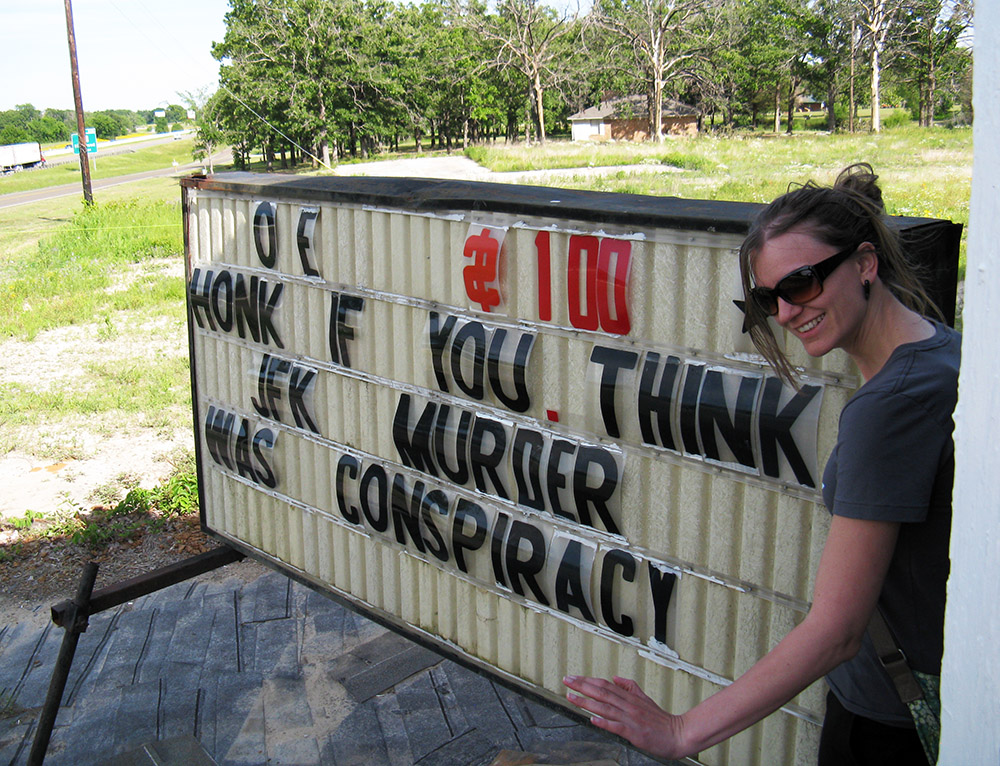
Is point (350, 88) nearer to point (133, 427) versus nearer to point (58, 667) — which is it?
point (133, 427)

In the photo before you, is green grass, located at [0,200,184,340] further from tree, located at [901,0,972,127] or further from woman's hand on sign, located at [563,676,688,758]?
tree, located at [901,0,972,127]

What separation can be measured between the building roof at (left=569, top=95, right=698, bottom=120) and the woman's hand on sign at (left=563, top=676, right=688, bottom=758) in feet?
250

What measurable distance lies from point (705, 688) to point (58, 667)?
2.92 m

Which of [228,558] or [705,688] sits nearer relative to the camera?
[705,688]

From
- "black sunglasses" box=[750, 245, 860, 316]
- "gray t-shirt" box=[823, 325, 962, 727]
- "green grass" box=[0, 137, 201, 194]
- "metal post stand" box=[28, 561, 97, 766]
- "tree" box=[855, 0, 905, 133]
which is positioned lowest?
"metal post stand" box=[28, 561, 97, 766]

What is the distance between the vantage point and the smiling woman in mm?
1676

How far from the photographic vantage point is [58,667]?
4.05m

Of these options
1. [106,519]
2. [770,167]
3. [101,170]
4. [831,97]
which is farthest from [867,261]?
[831,97]

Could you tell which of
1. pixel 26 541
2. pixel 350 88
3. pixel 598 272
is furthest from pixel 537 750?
pixel 350 88

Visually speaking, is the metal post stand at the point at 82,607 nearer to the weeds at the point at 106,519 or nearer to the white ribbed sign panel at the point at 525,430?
the white ribbed sign panel at the point at 525,430

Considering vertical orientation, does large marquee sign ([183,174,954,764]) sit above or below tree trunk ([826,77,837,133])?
below

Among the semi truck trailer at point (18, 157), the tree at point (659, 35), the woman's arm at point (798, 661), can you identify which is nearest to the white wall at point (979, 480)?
the woman's arm at point (798, 661)

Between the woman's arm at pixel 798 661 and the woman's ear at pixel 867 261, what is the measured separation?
50 cm

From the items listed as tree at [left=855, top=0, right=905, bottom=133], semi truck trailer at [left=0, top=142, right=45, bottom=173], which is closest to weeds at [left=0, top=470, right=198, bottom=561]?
tree at [left=855, top=0, right=905, bottom=133]
